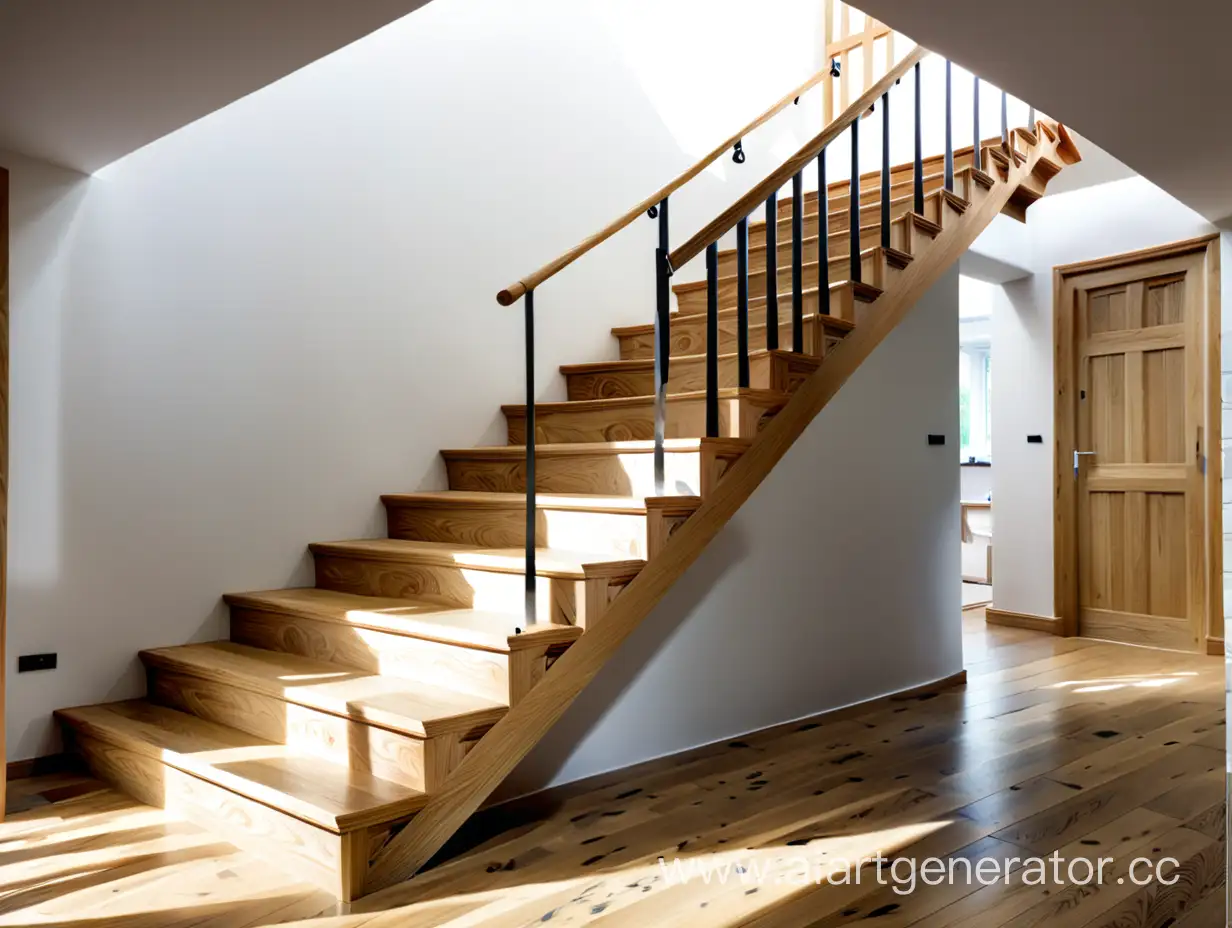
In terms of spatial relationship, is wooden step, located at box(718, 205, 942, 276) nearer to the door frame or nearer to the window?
the door frame

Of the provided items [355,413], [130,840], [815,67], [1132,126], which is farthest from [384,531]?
[815,67]

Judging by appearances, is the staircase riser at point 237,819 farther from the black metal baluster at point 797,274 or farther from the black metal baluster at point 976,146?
the black metal baluster at point 976,146

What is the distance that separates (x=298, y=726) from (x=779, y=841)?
4.23 feet

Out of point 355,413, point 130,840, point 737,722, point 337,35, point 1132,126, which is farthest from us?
point 355,413

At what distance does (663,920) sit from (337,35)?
206cm

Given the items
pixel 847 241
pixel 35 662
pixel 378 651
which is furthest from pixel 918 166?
→ pixel 35 662

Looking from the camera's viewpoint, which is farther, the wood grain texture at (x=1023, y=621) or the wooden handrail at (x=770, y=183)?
the wood grain texture at (x=1023, y=621)

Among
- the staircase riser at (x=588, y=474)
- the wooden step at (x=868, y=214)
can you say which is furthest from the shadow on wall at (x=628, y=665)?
the wooden step at (x=868, y=214)

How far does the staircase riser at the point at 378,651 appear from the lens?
247cm

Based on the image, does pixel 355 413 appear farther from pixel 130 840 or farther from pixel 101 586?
pixel 130 840

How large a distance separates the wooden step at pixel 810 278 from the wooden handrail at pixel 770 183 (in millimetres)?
529

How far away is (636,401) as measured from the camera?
3.59 metres

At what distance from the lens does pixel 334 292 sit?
12.1 feet

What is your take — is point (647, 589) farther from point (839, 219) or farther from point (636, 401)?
point (839, 219)
